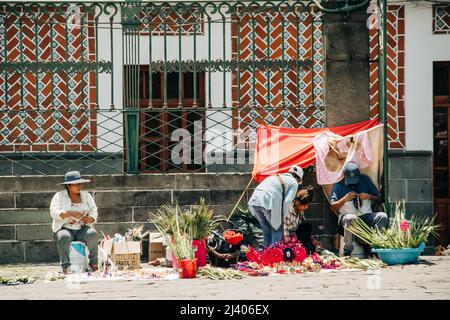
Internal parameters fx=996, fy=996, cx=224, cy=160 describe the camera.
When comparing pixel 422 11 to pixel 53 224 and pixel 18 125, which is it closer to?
pixel 18 125

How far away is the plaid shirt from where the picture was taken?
46.3ft

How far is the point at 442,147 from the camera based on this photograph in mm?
19578

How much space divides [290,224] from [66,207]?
317 cm

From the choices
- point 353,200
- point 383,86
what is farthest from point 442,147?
point 353,200

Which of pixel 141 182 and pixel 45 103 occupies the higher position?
pixel 45 103

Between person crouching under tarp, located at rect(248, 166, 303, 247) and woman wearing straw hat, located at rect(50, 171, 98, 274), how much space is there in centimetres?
227

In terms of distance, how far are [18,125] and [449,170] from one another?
27.3 ft

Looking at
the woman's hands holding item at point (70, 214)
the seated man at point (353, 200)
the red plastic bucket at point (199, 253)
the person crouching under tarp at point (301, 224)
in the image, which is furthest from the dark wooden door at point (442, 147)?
the woman's hands holding item at point (70, 214)

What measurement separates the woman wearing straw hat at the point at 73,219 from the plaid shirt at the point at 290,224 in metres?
2.68

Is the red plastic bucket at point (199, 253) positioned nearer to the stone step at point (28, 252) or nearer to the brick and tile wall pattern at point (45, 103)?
the stone step at point (28, 252)

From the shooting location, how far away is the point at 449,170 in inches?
768

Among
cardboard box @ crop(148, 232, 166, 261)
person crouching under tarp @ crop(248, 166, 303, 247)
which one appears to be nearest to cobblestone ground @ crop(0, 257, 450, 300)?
person crouching under tarp @ crop(248, 166, 303, 247)

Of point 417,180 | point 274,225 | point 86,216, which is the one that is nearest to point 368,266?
point 274,225

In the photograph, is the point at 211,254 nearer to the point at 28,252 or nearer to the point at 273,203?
the point at 273,203
